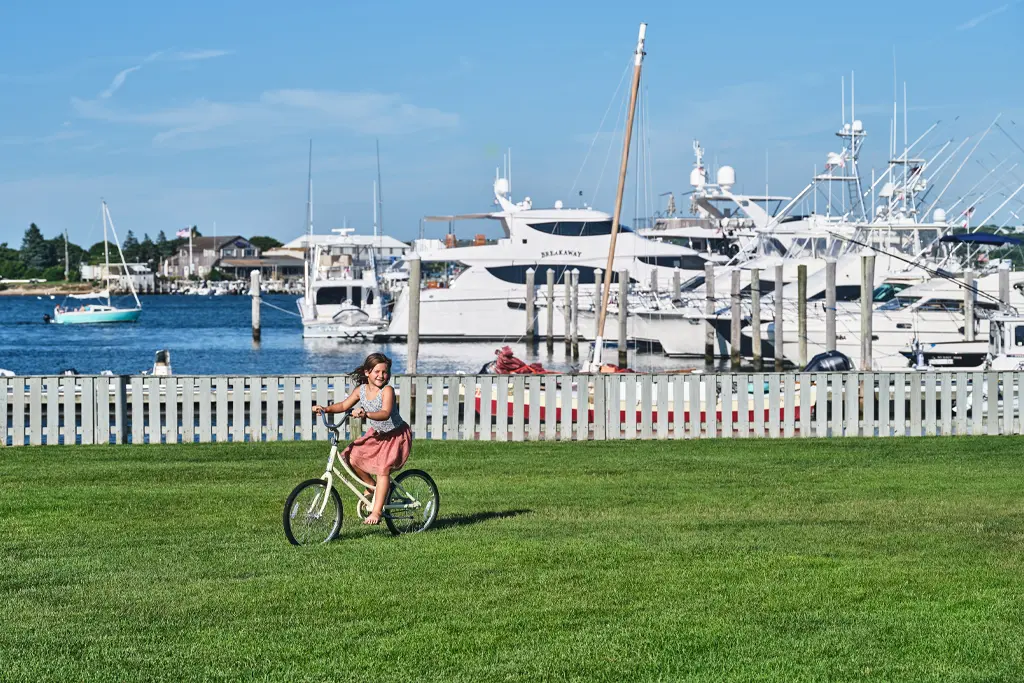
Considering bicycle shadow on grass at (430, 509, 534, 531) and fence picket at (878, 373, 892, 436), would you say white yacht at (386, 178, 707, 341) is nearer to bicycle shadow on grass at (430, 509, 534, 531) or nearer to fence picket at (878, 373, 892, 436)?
fence picket at (878, 373, 892, 436)

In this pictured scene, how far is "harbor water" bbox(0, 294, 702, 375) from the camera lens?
61.9m

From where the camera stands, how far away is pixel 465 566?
1002cm

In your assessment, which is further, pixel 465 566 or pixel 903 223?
pixel 903 223

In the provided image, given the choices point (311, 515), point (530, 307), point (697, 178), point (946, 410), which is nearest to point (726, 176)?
point (697, 178)

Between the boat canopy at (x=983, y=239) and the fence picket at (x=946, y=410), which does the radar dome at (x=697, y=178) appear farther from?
the fence picket at (x=946, y=410)

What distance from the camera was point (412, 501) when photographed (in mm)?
11461

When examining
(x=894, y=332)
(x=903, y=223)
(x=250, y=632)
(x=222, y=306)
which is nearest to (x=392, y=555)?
(x=250, y=632)

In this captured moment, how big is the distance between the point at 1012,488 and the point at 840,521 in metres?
3.12

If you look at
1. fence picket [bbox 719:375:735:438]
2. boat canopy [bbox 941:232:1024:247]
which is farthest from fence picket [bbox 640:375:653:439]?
boat canopy [bbox 941:232:1024:247]

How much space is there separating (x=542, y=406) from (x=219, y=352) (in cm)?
5990

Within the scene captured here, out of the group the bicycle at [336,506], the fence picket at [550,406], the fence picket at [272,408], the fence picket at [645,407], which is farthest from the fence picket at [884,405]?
the bicycle at [336,506]

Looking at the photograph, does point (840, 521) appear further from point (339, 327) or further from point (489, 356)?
point (339, 327)

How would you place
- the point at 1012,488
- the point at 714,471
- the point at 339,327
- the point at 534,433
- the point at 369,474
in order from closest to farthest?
the point at 369,474 → the point at 1012,488 → the point at 714,471 → the point at 534,433 → the point at 339,327

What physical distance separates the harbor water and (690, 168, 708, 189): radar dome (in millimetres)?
11599
